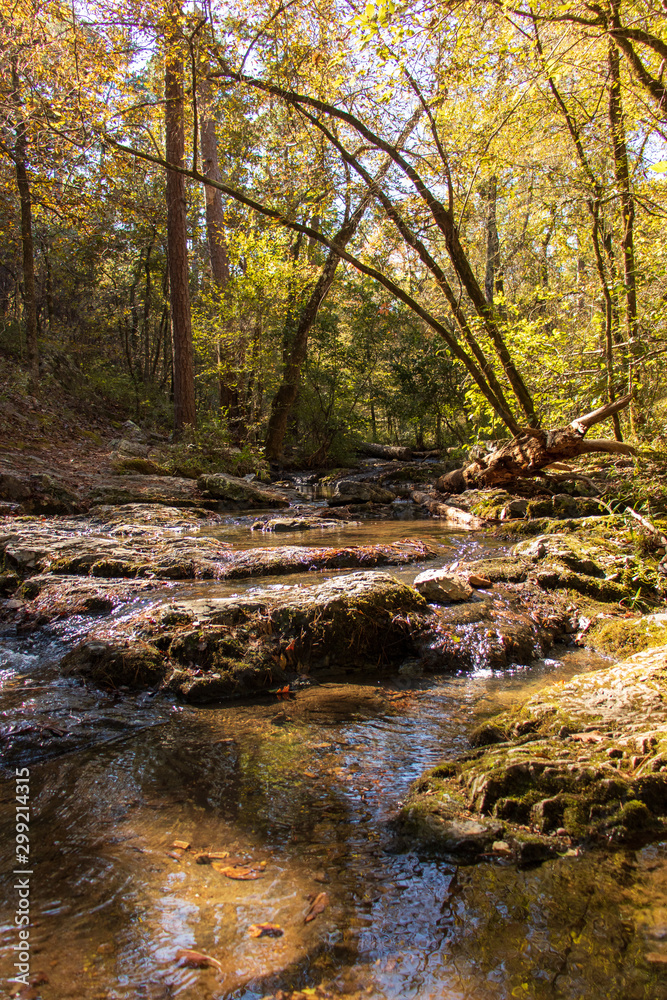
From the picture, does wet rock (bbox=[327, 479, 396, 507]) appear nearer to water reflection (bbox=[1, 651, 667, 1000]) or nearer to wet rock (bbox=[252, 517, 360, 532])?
wet rock (bbox=[252, 517, 360, 532])

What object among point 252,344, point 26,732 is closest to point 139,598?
point 26,732

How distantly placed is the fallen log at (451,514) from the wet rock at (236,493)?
3160mm

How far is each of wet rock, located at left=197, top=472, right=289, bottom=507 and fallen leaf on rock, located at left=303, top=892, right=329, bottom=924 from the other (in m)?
10.2

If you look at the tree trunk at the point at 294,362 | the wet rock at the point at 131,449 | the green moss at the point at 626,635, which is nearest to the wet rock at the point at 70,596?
the green moss at the point at 626,635

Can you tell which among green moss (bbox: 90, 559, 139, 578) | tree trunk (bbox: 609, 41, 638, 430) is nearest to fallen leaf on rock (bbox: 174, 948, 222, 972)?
green moss (bbox: 90, 559, 139, 578)

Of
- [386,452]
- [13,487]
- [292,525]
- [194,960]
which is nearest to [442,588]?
[194,960]

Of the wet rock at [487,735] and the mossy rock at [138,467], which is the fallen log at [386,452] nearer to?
the mossy rock at [138,467]

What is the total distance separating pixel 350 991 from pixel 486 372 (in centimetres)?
716

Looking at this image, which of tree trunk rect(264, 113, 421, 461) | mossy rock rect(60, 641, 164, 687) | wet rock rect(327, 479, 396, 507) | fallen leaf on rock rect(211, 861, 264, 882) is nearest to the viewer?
fallen leaf on rock rect(211, 861, 264, 882)

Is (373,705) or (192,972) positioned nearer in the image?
(192,972)

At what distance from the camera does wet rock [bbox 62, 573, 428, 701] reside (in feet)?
11.7

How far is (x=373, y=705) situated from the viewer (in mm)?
3346

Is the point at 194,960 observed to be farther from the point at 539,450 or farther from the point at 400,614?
the point at 539,450

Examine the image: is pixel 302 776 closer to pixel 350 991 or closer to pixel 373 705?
pixel 373 705
